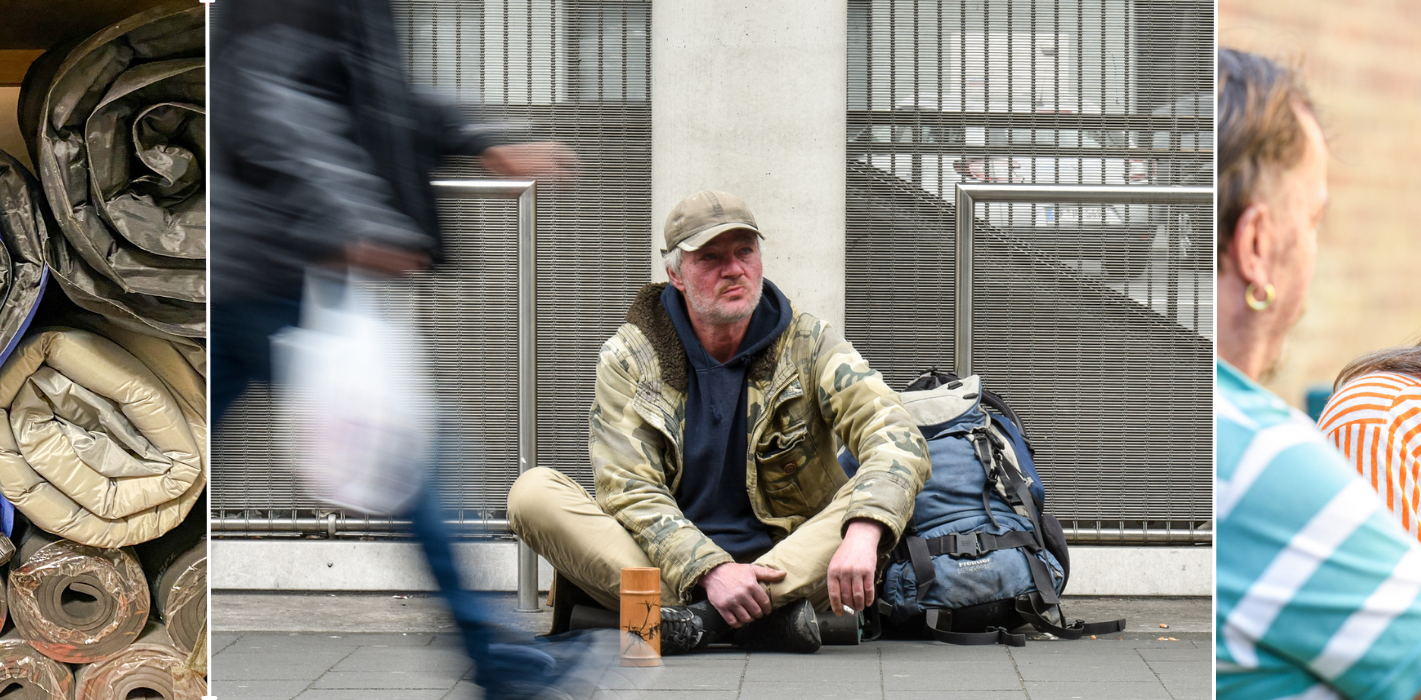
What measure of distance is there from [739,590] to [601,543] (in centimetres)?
49

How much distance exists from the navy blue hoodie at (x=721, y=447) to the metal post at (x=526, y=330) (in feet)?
2.33

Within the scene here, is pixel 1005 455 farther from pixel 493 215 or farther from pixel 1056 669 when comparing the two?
pixel 493 215

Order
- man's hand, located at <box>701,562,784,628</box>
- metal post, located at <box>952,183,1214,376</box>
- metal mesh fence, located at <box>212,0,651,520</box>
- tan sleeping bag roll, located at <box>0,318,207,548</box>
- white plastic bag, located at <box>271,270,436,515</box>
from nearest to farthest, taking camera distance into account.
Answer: white plastic bag, located at <box>271,270,436,515</box> → tan sleeping bag roll, located at <box>0,318,207,548</box> → man's hand, located at <box>701,562,784,628</box> → metal post, located at <box>952,183,1214,376</box> → metal mesh fence, located at <box>212,0,651,520</box>

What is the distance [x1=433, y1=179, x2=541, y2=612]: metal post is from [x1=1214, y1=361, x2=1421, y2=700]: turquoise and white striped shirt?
317 centimetres

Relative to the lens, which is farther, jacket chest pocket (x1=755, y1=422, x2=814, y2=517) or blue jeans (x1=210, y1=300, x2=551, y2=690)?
jacket chest pocket (x1=755, y1=422, x2=814, y2=517)

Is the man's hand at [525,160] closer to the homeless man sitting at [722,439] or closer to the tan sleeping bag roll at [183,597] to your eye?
the tan sleeping bag roll at [183,597]

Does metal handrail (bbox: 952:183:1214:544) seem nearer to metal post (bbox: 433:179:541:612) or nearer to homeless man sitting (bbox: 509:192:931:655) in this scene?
homeless man sitting (bbox: 509:192:931:655)

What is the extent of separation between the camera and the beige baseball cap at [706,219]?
13.0 feet

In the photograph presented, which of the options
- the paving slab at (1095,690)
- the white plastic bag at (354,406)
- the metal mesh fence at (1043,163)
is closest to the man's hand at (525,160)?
the white plastic bag at (354,406)

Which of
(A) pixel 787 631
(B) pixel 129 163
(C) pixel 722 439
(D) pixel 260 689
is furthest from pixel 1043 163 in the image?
(B) pixel 129 163

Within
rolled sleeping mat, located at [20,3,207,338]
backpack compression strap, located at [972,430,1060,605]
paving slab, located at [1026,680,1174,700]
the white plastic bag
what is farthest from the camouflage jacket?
the white plastic bag

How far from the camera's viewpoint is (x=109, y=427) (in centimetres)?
259

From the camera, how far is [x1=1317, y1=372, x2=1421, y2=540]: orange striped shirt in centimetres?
153

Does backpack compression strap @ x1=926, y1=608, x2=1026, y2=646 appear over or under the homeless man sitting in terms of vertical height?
under
